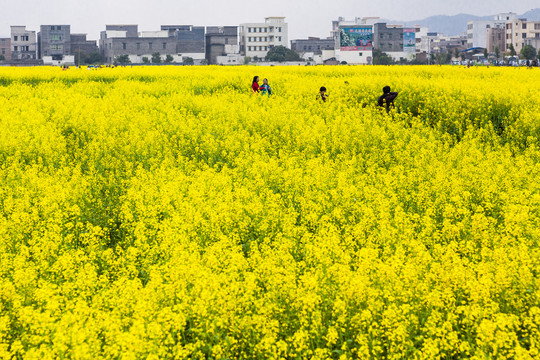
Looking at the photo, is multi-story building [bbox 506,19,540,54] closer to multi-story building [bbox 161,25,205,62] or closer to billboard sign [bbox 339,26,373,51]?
billboard sign [bbox 339,26,373,51]

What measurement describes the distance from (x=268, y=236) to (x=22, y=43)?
150 metres

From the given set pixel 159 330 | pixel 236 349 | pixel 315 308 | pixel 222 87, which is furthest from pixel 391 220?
pixel 222 87

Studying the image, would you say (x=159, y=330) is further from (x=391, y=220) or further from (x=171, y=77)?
(x=171, y=77)

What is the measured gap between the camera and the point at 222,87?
2588cm

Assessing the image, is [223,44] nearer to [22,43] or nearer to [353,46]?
[353,46]

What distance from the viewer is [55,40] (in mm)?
132750

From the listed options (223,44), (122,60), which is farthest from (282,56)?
(122,60)

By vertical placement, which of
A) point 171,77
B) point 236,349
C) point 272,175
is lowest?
point 236,349

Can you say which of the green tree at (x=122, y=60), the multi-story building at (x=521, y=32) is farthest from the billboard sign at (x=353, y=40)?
the green tree at (x=122, y=60)

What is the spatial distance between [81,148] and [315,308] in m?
9.84

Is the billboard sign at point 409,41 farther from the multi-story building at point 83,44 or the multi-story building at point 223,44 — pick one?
the multi-story building at point 83,44

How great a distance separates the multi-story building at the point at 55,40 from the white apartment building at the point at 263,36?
4166 centimetres

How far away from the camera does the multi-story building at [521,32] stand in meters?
138

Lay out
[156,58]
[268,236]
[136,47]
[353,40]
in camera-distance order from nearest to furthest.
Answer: [268,236] → [156,58] → [136,47] → [353,40]
